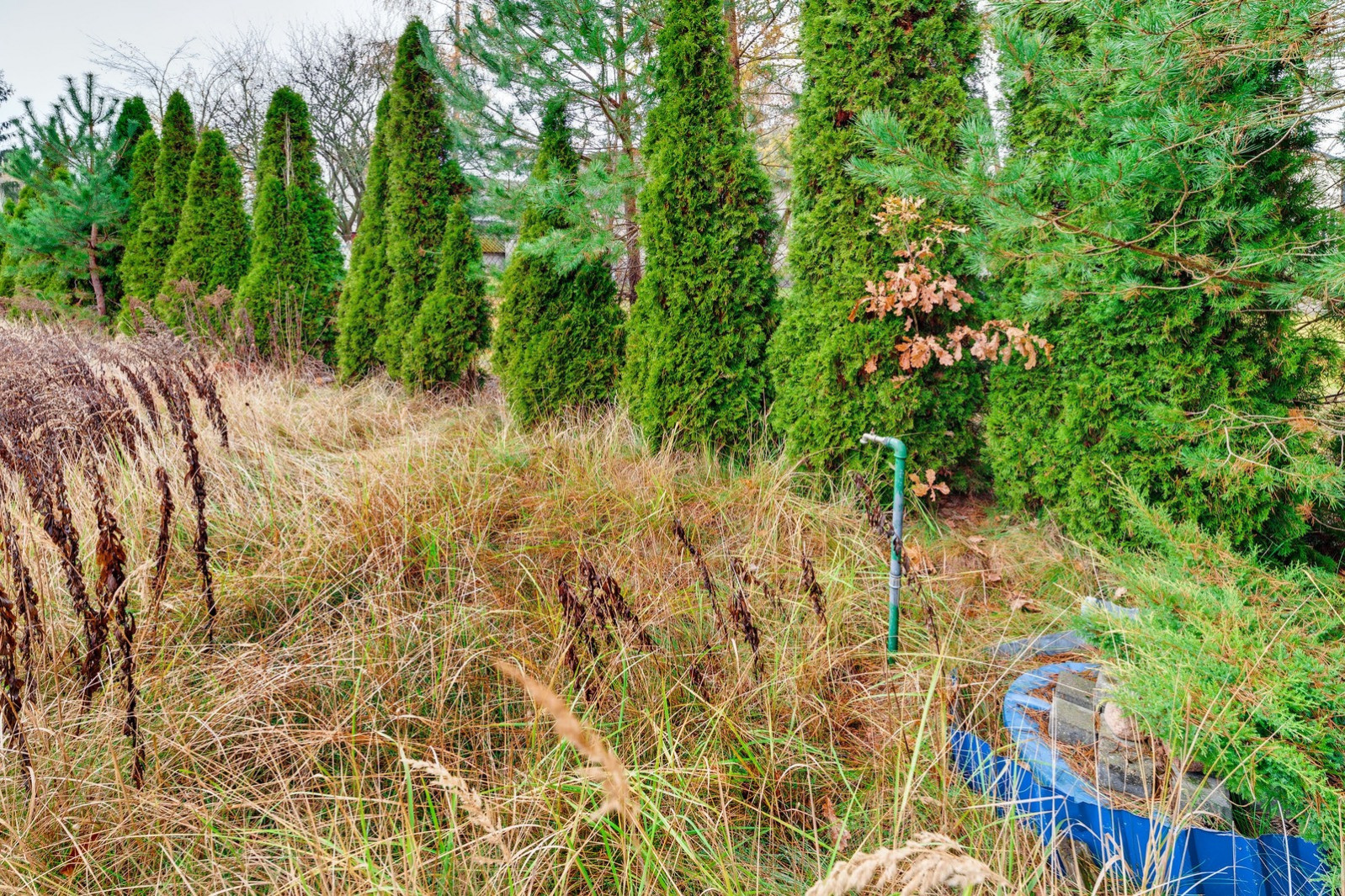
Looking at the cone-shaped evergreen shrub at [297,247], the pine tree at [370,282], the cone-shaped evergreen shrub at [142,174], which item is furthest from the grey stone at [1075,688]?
the cone-shaped evergreen shrub at [142,174]

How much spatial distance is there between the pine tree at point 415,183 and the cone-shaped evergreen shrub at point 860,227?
139 inches

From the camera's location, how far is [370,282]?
246 inches

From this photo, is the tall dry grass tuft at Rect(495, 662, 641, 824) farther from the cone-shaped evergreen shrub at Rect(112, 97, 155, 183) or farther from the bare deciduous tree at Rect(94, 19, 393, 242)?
the bare deciduous tree at Rect(94, 19, 393, 242)

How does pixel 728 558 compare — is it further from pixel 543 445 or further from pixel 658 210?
pixel 658 210

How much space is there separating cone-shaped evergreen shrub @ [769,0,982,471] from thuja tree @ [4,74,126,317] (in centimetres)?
1096

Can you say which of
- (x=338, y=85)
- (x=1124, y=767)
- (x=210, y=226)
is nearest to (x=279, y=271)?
(x=210, y=226)

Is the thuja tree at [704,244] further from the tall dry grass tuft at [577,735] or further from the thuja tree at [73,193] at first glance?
the thuja tree at [73,193]

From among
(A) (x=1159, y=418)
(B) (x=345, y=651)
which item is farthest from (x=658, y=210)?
(B) (x=345, y=651)

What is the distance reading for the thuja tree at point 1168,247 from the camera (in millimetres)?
1913

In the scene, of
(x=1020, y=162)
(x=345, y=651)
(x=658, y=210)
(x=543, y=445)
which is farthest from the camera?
(x=658, y=210)

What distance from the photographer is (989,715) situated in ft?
5.76

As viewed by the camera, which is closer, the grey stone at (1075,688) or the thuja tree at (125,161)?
the grey stone at (1075,688)

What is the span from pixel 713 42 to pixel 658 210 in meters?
0.94

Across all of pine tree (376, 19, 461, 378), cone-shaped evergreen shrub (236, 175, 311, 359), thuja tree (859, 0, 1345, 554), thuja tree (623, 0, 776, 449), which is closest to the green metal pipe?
thuja tree (859, 0, 1345, 554)
